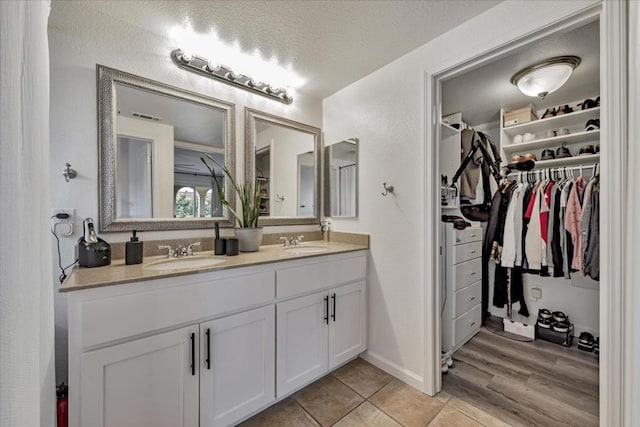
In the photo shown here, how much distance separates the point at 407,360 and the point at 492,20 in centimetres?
208

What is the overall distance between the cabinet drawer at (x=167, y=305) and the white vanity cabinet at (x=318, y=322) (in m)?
0.18

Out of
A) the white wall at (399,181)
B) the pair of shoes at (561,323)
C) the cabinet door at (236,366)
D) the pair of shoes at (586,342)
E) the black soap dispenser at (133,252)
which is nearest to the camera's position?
the cabinet door at (236,366)

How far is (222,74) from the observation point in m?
1.78

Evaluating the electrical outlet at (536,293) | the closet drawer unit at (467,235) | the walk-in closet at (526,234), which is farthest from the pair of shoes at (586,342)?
the closet drawer unit at (467,235)

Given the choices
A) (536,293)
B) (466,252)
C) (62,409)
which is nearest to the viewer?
(62,409)

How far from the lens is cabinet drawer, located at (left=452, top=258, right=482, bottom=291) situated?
209 centimetres

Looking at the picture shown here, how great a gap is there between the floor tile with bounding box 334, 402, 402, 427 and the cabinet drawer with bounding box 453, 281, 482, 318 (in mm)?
993

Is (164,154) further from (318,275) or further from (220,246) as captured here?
(318,275)

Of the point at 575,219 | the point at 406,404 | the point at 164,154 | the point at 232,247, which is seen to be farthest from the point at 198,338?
the point at 575,219

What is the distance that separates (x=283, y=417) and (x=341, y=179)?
169 centimetres

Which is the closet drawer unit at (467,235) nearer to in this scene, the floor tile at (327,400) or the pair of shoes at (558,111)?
the pair of shoes at (558,111)

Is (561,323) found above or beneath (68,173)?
beneath

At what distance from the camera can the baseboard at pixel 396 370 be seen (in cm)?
168

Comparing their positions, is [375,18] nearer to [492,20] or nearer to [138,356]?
[492,20]
